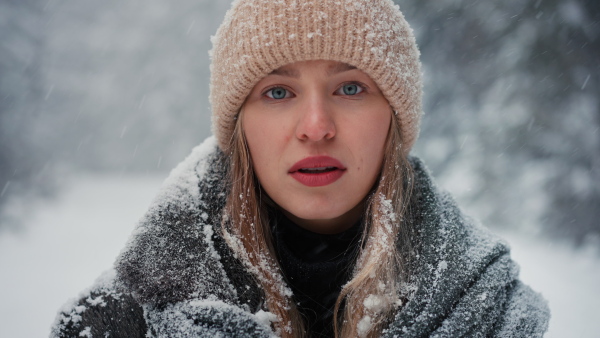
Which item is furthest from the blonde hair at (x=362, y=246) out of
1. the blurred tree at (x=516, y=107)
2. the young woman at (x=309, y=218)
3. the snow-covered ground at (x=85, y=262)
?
the blurred tree at (x=516, y=107)

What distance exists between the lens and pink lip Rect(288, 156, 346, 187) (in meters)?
1.49

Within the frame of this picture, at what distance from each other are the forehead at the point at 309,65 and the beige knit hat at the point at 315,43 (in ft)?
0.07

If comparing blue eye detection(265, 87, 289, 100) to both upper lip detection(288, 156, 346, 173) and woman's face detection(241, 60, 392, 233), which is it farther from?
upper lip detection(288, 156, 346, 173)

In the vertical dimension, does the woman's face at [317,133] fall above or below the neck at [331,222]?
above

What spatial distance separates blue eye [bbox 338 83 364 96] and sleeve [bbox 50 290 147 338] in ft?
3.26

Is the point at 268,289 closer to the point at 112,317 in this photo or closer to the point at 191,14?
the point at 112,317

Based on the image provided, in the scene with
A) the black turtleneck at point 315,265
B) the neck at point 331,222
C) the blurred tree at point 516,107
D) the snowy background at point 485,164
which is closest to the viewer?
the black turtleneck at point 315,265

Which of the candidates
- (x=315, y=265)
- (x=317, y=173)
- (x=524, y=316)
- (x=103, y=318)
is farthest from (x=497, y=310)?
(x=103, y=318)

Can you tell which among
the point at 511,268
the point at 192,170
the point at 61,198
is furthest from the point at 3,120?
the point at 511,268

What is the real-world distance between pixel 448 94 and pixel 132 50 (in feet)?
22.2

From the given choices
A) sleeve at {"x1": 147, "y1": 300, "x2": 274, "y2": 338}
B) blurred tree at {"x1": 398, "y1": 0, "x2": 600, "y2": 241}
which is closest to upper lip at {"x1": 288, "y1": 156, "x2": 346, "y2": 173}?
sleeve at {"x1": 147, "y1": 300, "x2": 274, "y2": 338}

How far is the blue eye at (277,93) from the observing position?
60.7 inches

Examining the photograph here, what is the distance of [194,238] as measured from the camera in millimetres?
1515

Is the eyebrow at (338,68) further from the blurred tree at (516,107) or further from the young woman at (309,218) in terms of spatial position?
the blurred tree at (516,107)
